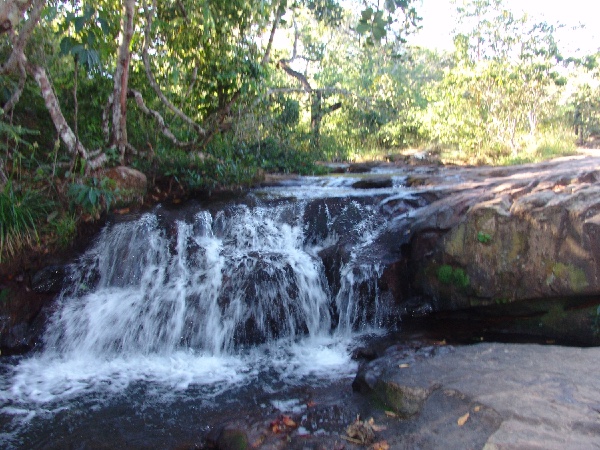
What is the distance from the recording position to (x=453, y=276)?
5539 mm

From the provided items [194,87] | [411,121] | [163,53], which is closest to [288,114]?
[194,87]

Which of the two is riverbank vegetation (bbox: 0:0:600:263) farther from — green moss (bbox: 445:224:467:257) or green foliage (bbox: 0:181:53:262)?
green moss (bbox: 445:224:467:257)

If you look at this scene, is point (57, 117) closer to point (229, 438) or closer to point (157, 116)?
point (157, 116)

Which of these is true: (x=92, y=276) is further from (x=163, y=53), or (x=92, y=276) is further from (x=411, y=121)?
(x=411, y=121)

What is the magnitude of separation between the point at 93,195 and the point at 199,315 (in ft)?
8.06

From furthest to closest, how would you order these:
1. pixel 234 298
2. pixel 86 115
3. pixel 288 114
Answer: pixel 288 114
pixel 86 115
pixel 234 298

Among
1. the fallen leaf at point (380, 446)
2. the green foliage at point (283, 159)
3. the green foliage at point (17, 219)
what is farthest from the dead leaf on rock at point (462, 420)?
the green foliage at point (283, 159)

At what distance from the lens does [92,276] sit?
6.10 meters

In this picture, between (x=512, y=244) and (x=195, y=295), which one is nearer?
(x=512, y=244)

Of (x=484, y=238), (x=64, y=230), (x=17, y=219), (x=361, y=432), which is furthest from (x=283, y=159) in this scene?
(x=361, y=432)

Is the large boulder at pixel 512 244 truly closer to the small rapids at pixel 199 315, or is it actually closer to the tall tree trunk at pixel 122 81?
the small rapids at pixel 199 315

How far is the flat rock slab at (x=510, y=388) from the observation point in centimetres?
241

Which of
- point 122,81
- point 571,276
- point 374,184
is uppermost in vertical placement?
point 122,81

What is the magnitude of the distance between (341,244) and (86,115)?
5532 mm
